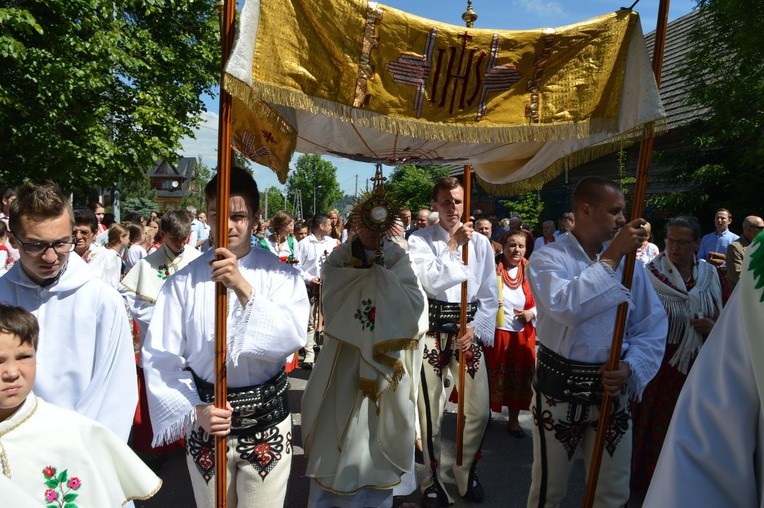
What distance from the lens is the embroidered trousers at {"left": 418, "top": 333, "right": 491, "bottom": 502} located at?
423 centimetres

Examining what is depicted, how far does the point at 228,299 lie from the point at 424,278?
182 centimetres

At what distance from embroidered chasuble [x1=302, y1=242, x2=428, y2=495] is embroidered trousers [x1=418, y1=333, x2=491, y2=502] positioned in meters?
0.61

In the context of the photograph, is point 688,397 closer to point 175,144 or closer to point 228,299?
point 228,299

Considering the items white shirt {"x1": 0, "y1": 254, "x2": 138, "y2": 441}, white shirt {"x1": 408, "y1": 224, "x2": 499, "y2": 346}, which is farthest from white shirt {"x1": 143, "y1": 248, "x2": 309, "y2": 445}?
white shirt {"x1": 408, "y1": 224, "x2": 499, "y2": 346}

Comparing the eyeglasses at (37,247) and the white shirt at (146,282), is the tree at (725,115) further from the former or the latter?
the eyeglasses at (37,247)

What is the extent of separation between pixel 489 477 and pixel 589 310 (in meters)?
2.43

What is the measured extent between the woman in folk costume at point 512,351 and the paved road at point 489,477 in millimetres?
331

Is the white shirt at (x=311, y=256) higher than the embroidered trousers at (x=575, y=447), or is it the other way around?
the white shirt at (x=311, y=256)

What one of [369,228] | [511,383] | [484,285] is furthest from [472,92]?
[511,383]

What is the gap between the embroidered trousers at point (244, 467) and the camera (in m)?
2.68

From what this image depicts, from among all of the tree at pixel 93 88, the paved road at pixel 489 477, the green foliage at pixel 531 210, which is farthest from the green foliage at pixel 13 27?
the green foliage at pixel 531 210

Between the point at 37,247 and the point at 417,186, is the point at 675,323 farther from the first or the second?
the point at 417,186

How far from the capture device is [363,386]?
349cm

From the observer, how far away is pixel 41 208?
2.36 meters
